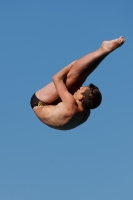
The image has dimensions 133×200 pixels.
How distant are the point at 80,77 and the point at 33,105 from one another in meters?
1.84

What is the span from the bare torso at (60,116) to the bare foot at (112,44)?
1.68 meters

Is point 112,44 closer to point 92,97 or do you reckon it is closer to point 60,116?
point 92,97

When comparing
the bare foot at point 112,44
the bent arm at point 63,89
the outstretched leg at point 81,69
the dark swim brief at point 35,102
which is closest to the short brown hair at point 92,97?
the bent arm at point 63,89

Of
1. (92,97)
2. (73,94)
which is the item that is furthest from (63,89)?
(92,97)

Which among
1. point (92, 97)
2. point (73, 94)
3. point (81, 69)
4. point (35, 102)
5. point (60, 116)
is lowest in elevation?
point (92, 97)

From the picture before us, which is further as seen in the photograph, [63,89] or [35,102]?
[35,102]

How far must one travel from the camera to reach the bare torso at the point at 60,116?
14422mm

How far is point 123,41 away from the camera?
13.7 metres

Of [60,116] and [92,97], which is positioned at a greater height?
[60,116]

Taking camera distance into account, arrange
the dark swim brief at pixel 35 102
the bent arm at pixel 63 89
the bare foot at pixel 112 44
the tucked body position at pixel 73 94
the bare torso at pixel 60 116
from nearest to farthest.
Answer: the bare foot at pixel 112 44 < the tucked body position at pixel 73 94 < the bent arm at pixel 63 89 < the bare torso at pixel 60 116 < the dark swim brief at pixel 35 102

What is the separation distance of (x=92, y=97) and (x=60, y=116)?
114cm

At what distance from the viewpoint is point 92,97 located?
14.0 meters

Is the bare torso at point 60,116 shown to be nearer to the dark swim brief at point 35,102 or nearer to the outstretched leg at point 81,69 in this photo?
the dark swim brief at point 35,102

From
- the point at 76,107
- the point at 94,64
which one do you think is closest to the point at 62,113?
the point at 76,107
